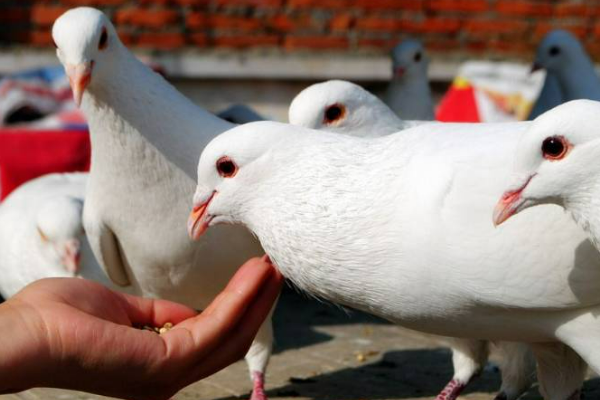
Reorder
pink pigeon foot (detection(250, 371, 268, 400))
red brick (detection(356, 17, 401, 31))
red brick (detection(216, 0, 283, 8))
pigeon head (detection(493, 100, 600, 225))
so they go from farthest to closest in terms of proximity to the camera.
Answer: red brick (detection(356, 17, 401, 31)), red brick (detection(216, 0, 283, 8)), pink pigeon foot (detection(250, 371, 268, 400)), pigeon head (detection(493, 100, 600, 225))

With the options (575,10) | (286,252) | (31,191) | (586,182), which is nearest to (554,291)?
(586,182)

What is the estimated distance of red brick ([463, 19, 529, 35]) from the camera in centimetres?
801

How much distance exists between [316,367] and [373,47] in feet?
12.1

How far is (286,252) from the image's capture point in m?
2.85

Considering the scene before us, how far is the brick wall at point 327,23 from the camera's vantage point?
7.36 meters

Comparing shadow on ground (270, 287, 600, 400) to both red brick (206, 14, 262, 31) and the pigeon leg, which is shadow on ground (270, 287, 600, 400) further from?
red brick (206, 14, 262, 31)

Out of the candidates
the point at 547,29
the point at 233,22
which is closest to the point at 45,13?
the point at 233,22

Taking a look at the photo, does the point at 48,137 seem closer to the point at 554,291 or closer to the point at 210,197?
the point at 210,197

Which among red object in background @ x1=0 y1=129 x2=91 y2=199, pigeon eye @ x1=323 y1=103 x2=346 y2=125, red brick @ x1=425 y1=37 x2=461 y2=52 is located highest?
red brick @ x1=425 y1=37 x2=461 y2=52

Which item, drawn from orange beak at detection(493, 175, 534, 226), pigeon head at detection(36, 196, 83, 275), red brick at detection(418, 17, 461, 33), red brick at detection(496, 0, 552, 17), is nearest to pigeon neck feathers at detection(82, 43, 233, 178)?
pigeon head at detection(36, 196, 83, 275)

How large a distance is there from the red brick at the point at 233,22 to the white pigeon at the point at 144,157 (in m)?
3.87

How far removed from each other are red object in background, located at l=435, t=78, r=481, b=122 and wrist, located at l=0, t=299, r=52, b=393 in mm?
4539

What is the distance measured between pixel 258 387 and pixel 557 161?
1811 millimetres

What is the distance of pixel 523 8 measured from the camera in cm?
805
